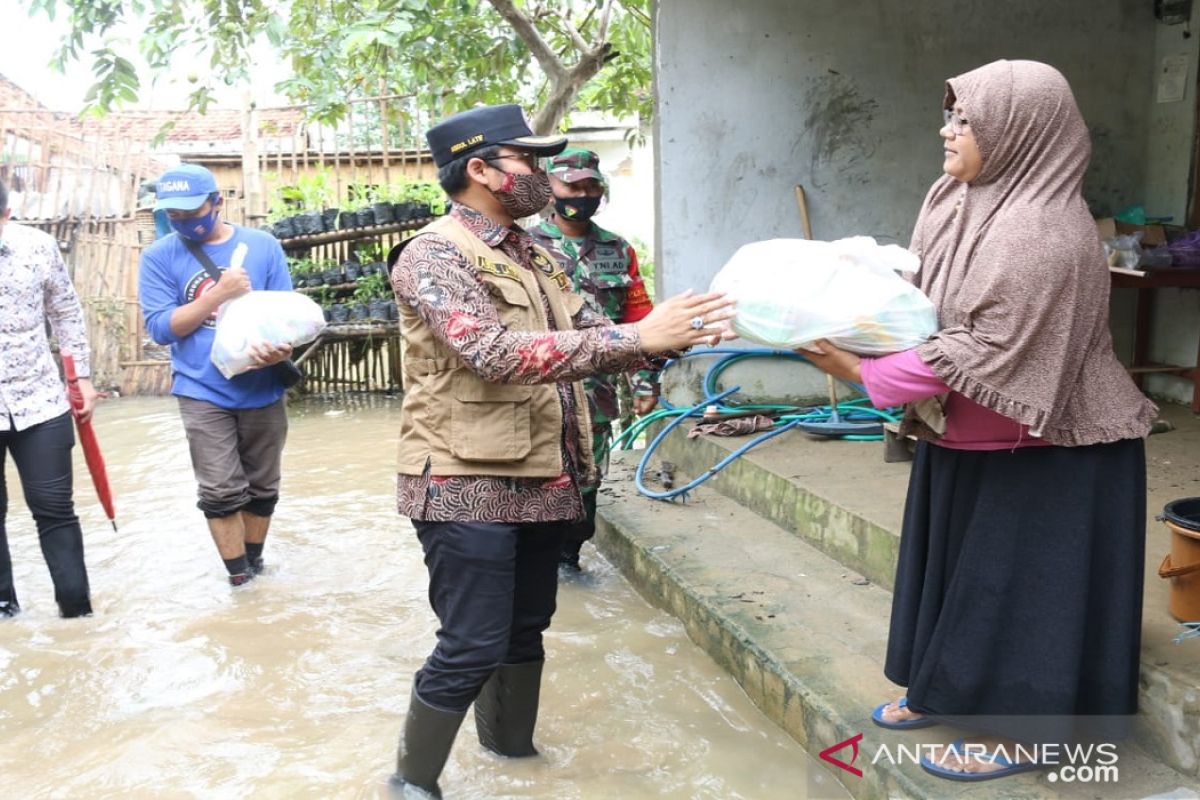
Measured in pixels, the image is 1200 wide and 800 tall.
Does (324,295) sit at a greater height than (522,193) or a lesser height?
lesser

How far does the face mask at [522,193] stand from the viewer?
2768 millimetres

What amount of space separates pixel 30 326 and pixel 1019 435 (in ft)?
12.8

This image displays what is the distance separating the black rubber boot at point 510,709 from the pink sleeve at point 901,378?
4.31 ft

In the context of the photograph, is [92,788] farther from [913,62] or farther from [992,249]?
[913,62]

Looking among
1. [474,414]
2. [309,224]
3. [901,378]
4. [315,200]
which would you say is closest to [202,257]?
[474,414]

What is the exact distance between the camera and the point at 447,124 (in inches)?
107

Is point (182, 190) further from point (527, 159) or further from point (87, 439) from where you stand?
point (527, 159)

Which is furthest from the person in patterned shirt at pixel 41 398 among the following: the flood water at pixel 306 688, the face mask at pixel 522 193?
the face mask at pixel 522 193

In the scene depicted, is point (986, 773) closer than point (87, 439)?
Yes

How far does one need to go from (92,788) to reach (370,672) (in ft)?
3.62

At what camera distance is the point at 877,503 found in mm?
4254

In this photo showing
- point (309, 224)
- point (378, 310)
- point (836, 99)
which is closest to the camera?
point (836, 99)

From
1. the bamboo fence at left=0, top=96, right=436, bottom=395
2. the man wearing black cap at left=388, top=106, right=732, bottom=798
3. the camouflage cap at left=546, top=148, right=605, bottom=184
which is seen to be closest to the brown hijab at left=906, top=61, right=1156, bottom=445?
the man wearing black cap at left=388, top=106, right=732, bottom=798

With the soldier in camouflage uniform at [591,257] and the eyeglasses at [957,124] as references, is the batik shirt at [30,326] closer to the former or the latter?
the soldier in camouflage uniform at [591,257]
